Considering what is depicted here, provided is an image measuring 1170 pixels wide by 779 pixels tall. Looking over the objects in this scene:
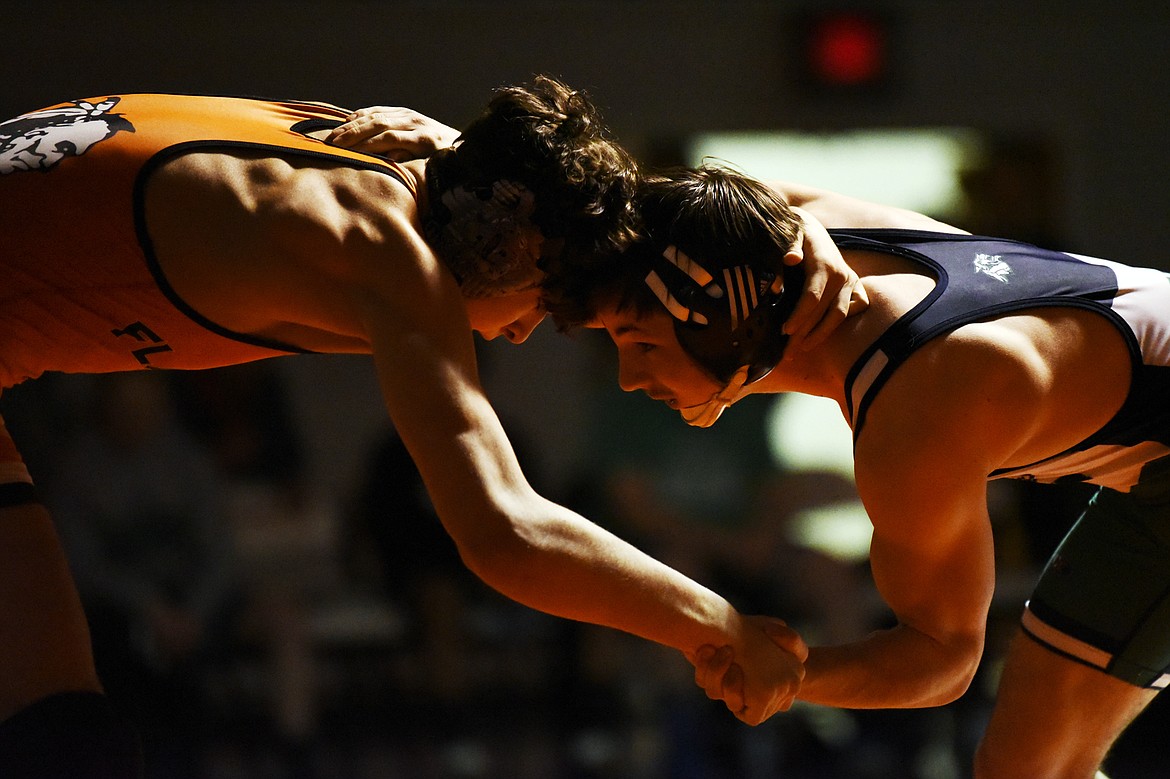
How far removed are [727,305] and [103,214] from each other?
923mm

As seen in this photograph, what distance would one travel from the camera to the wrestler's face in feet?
6.77

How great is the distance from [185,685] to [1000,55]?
14.1 ft

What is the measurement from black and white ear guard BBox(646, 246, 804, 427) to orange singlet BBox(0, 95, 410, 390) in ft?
1.47

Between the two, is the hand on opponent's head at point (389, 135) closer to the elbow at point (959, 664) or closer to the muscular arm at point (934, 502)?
the muscular arm at point (934, 502)

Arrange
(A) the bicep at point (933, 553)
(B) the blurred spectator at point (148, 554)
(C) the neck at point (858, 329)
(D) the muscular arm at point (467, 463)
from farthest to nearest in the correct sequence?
1. (B) the blurred spectator at point (148, 554)
2. (C) the neck at point (858, 329)
3. (A) the bicep at point (933, 553)
4. (D) the muscular arm at point (467, 463)

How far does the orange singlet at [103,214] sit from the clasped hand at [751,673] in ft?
2.75

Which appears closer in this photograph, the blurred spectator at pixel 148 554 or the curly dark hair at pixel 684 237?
the curly dark hair at pixel 684 237

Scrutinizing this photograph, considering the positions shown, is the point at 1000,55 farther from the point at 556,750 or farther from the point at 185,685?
the point at 185,685

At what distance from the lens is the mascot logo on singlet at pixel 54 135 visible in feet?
6.12

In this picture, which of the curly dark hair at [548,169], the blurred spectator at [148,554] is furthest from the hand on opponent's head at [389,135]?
the blurred spectator at [148,554]

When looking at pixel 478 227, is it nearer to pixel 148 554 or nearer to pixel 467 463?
pixel 467 463

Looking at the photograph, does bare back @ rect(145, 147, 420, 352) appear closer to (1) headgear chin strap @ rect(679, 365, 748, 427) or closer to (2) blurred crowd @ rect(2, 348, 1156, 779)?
(1) headgear chin strap @ rect(679, 365, 748, 427)

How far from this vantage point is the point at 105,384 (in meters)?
4.63

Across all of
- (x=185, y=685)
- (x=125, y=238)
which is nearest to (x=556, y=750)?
(x=185, y=685)
